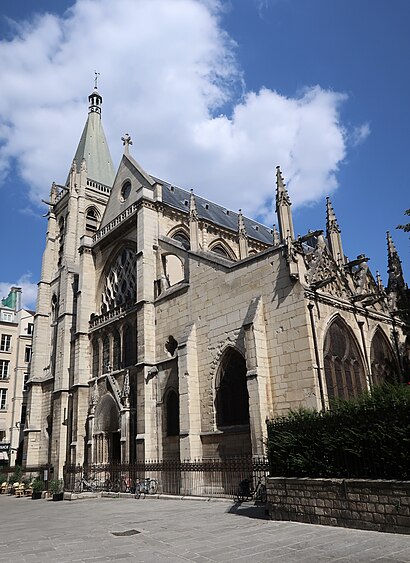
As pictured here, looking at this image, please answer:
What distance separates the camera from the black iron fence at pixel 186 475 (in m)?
14.1

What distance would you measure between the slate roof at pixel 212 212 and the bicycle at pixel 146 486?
14.2 m

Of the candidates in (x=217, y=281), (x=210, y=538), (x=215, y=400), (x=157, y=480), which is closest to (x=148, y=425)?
(x=157, y=480)

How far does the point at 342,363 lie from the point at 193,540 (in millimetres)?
9998

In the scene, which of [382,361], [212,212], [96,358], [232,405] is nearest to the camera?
[232,405]

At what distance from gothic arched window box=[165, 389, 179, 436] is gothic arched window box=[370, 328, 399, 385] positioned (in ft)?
26.6

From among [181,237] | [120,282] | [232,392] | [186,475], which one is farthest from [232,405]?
[120,282]

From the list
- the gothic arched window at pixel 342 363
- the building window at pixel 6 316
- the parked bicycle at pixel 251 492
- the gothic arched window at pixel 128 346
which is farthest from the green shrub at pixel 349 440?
the building window at pixel 6 316

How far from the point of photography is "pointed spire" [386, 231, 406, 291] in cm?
2193

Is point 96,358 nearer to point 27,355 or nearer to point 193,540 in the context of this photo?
point 193,540

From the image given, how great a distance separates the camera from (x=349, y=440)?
27.7 feet

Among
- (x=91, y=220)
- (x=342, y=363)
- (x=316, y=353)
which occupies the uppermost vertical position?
(x=91, y=220)

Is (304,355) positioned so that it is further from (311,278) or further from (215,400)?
(215,400)

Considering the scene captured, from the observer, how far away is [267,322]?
51.6 ft

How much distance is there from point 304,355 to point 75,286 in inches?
846
